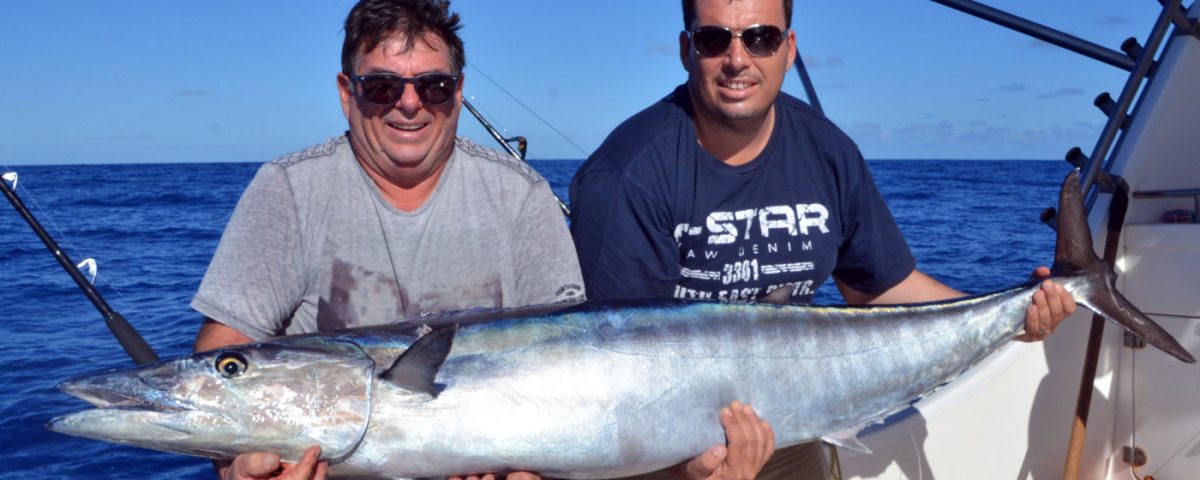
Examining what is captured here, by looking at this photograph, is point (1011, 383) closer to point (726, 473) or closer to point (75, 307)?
point (726, 473)

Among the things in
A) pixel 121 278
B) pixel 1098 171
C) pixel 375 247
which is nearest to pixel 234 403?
pixel 375 247

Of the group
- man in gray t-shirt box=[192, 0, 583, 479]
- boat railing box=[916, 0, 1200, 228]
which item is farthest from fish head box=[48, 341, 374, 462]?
boat railing box=[916, 0, 1200, 228]

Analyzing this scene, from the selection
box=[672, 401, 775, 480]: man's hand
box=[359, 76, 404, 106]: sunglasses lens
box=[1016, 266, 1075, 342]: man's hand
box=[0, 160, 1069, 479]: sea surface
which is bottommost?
box=[0, 160, 1069, 479]: sea surface

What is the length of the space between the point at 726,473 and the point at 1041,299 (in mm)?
1402

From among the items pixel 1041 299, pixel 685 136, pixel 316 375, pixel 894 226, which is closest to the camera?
pixel 316 375

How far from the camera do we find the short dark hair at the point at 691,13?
312 cm

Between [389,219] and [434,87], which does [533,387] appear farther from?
[434,87]

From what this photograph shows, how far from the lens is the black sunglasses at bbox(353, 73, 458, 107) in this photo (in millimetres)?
2703

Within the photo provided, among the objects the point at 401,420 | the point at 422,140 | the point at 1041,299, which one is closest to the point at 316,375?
the point at 401,420

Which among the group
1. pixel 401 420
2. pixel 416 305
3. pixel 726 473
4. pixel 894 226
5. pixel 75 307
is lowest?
pixel 75 307

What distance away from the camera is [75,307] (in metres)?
11.6

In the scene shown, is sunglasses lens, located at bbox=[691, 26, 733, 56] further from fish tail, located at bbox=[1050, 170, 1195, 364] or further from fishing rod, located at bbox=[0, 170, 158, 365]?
fishing rod, located at bbox=[0, 170, 158, 365]

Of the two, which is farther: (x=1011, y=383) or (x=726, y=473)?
(x=1011, y=383)

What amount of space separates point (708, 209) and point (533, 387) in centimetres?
93
